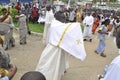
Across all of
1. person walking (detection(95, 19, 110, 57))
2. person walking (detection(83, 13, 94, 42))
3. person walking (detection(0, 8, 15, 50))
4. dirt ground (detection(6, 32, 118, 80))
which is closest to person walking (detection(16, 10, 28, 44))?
dirt ground (detection(6, 32, 118, 80))

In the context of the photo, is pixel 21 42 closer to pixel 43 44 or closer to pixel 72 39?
pixel 43 44

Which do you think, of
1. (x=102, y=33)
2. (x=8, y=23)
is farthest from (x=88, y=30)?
(x=8, y=23)

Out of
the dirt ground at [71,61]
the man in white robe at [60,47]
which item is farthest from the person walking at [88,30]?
the man in white robe at [60,47]

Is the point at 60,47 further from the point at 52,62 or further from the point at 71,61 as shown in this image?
the point at 71,61

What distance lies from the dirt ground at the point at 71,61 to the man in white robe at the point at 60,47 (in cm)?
111

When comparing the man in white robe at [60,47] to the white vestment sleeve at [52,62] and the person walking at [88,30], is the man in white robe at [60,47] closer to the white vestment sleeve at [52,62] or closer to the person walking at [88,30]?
the white vestment sleeve at [52,62]

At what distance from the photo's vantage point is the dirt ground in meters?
7.98

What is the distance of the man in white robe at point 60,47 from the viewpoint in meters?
6.25

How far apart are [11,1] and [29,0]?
232 centimetres

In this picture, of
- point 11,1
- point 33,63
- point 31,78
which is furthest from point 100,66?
point 11,1

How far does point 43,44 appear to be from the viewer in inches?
490

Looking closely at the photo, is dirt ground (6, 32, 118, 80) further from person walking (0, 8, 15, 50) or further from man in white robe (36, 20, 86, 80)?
man in white robe (36, 20, 86, 80)

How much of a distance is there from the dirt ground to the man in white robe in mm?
1105

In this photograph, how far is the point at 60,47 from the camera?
6.34 m
